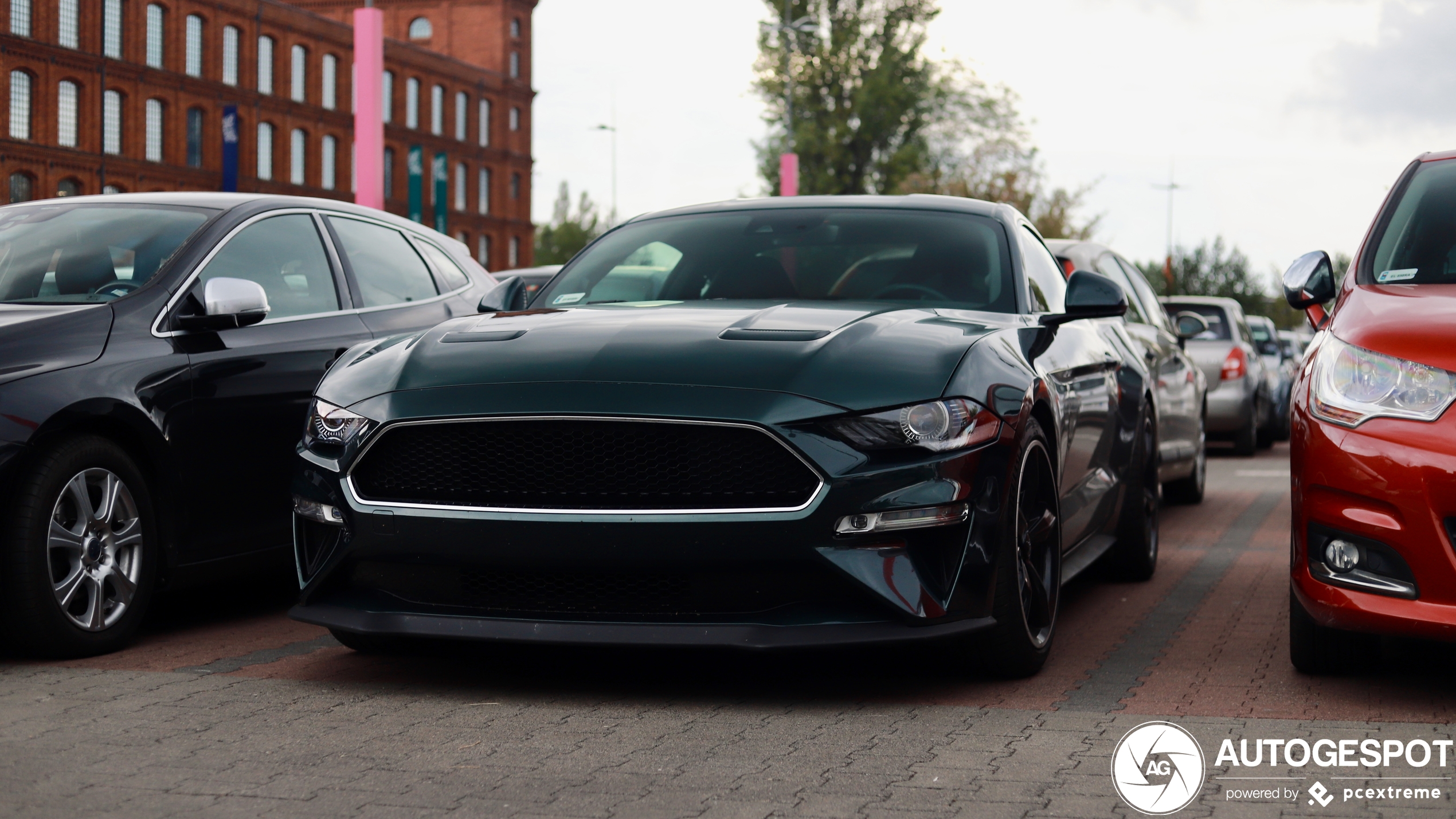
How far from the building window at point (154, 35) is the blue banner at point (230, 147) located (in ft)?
9.70

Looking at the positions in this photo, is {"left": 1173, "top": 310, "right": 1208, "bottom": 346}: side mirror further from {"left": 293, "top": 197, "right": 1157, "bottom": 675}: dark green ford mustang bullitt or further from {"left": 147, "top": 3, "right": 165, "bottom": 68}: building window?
{"left": 147, "top": 3, "right": 165, "bottom": 68}: building window

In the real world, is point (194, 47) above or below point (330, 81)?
below

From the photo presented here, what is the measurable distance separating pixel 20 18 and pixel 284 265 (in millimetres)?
52802

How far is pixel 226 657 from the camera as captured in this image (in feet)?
17.2

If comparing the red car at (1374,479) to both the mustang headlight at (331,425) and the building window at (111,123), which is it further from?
the building window at (111,123)

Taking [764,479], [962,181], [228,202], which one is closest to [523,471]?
[764,479]

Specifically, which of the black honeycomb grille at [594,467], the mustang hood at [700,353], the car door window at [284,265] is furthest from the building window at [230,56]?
the black honeycomb grille at [594,467]

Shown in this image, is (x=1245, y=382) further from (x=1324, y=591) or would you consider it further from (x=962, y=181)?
(x=962, y=181)

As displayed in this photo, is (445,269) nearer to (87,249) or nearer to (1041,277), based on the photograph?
(87,249)

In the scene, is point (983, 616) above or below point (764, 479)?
below

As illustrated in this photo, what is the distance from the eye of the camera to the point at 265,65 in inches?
2633

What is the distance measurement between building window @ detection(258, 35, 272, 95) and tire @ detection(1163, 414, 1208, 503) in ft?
200

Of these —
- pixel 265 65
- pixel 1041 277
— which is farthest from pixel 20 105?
pixel 1041 277

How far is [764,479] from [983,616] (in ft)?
2.40
